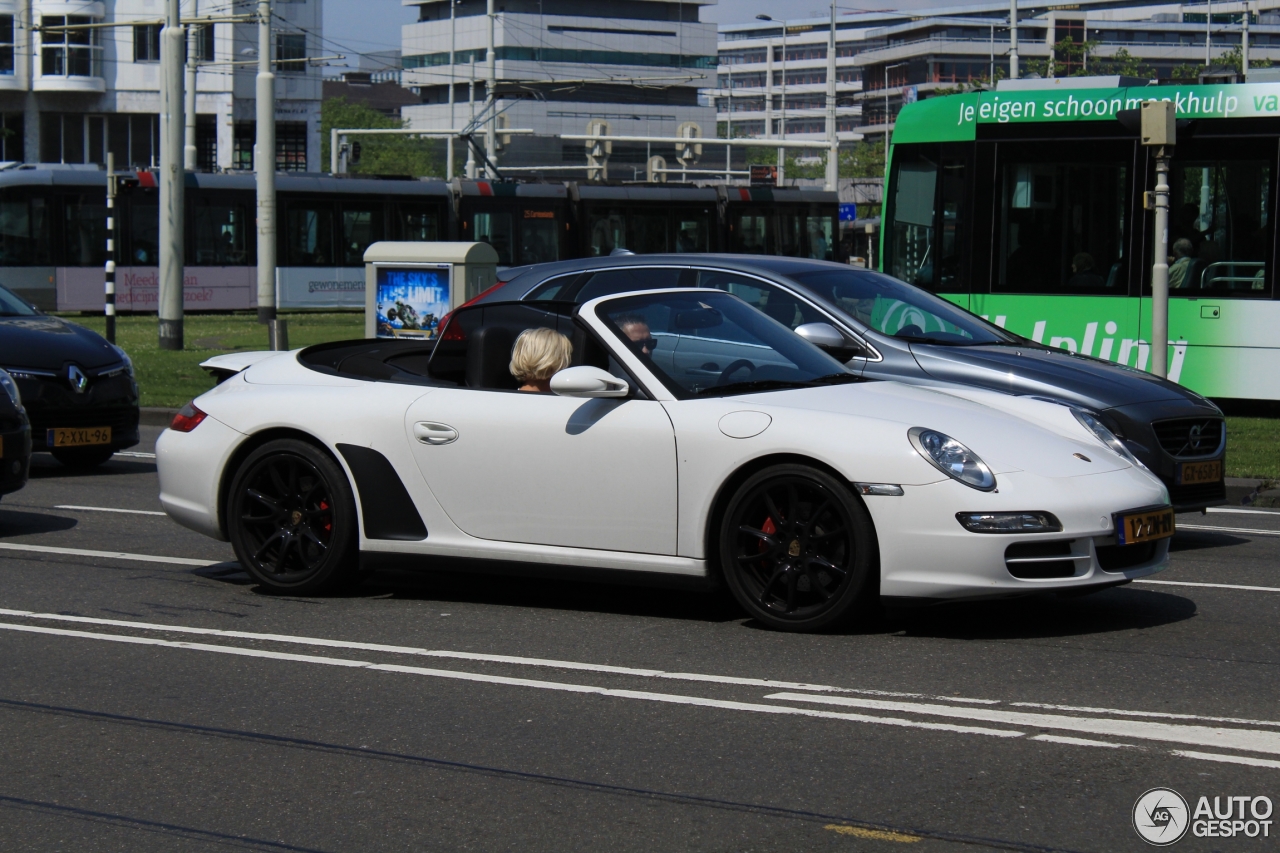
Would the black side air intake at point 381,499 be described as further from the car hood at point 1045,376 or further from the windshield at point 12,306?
the windshield at point 12,306

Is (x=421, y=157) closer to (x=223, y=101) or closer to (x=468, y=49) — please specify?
(x=468, y=49)

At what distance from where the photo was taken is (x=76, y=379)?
12344 millimetres

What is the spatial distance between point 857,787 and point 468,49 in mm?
115212

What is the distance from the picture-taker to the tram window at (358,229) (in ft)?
128

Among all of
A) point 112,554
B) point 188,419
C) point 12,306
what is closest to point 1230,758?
point 188,419

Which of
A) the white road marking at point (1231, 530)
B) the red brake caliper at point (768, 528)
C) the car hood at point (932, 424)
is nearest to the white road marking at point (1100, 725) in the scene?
the red brake caliper at point (768, 528)

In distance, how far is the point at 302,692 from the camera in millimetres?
5855

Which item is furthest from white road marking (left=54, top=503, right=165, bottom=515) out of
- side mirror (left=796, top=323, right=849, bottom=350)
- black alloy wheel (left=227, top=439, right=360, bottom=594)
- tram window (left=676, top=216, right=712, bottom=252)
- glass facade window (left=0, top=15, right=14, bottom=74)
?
glass facade window (left=0, top=15, right=14, bottom=74)

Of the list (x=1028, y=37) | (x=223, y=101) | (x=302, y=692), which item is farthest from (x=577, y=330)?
(x=1028, y=37)

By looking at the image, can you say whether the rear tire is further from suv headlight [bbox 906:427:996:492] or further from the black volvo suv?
suv headlight [bbox 906:427:996:492]

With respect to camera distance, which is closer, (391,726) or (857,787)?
(857,787)

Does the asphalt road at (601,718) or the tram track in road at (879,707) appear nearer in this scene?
the asphalt road at (601,718)

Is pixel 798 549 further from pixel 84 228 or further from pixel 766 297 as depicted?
pixel 84 228

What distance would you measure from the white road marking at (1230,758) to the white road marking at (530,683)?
0.48 m
